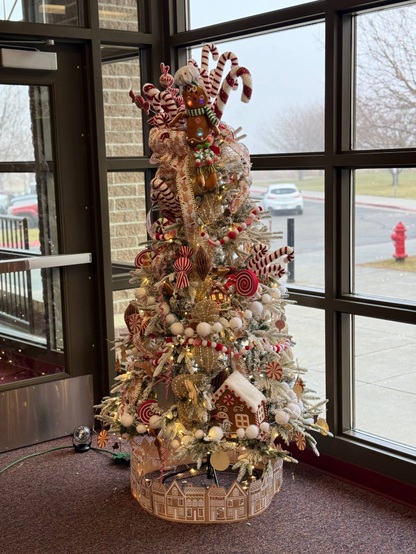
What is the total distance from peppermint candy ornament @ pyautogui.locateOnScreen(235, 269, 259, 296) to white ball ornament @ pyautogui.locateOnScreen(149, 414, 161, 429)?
0.58 m

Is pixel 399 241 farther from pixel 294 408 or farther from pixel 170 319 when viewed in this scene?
pixel 170 319

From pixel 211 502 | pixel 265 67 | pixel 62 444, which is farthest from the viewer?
pixel 62 444

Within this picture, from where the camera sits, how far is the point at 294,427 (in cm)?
294

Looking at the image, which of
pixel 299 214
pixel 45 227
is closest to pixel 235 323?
pixel 299 214

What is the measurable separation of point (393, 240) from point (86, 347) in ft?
5.69

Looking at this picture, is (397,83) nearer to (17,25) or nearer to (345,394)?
(345,394)

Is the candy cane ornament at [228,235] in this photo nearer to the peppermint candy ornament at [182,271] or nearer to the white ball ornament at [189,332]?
the peppermint candy ornament at [182,271]

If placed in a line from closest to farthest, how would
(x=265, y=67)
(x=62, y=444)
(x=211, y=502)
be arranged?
(x=211, y=502) < (x=265, y=67) < (x=62, y=444)

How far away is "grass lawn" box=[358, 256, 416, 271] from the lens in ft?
9.92

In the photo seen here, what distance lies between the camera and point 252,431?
9.22ft

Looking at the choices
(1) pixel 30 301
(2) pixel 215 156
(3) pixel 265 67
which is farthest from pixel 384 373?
(1) pixel 30 301

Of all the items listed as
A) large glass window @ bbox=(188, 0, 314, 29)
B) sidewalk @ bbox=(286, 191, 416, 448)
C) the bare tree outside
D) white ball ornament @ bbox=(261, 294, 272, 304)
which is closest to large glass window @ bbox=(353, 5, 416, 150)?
the bare tree outside

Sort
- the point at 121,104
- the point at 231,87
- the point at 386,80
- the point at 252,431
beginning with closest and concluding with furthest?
1. the point at 252,431
2. the point at 231,87
3. the point at 386,80
4. the point at 121,104

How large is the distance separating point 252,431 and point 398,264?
0.90 metres
